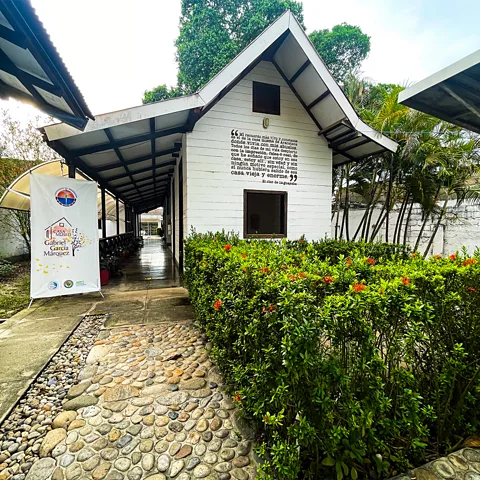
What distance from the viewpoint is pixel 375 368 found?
5.04ft

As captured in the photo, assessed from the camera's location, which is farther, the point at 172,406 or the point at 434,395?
the point at 172,406

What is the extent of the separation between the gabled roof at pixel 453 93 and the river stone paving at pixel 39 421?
16.1 ft

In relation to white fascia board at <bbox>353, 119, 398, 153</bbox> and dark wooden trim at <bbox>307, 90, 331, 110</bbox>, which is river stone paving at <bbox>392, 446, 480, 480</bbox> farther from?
dark wooden trim at <bbox>307, 90, 331, 110</bbox>

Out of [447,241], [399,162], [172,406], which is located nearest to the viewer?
[172,406]

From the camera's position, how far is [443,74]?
3047 mm

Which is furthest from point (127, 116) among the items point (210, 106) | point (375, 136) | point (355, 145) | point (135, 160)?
point (355, 145)

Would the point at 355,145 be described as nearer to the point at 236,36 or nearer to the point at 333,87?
the point at 333,87

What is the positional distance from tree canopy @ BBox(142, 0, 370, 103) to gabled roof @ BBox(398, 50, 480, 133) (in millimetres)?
14631

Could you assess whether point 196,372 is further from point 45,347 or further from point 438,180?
point 438,180

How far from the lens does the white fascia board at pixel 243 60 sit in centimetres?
493

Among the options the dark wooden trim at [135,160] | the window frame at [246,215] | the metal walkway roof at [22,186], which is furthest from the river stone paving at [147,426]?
the dark wooden trim at [135,160]

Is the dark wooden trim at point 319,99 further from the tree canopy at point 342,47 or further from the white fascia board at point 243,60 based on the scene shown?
the tree canopy at point 342,47

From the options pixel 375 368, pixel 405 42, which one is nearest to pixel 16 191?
pixel 375 368

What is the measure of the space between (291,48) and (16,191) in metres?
6.98
